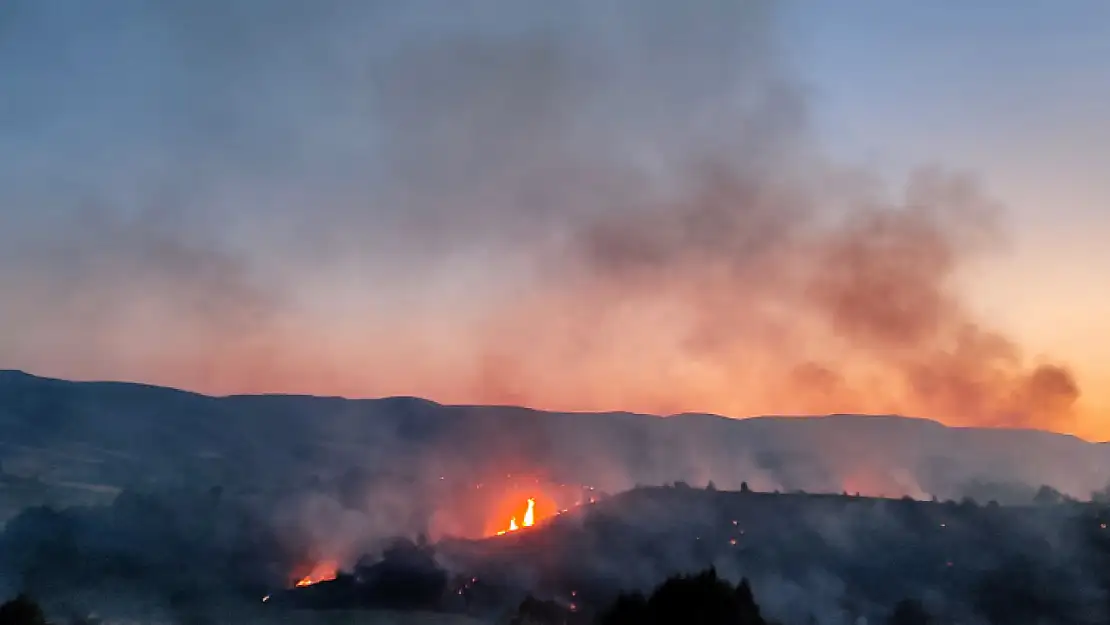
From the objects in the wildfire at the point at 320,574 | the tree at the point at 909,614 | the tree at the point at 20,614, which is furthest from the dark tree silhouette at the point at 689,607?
the wildfire at the point at 320,574

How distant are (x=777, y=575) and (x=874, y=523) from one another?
1844 centimetres

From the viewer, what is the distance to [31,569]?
320 ft

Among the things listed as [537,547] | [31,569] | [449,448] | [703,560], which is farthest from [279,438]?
[703,560]

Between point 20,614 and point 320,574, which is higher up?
point 20,614

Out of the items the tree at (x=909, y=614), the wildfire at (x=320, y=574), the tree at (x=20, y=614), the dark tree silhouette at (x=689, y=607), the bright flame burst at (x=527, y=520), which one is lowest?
the wildfire at (x=320, y=574)

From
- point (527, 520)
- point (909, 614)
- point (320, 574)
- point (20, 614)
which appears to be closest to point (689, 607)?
point (20, 614)

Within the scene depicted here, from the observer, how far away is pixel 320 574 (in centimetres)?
10525

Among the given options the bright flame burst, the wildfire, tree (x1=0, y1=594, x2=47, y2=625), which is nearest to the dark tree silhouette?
tree (x1=0, y1=594, x2=47, y2=625)

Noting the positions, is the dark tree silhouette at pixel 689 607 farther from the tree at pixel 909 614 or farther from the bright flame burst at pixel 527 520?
the bright flame burst at pixel 527 520

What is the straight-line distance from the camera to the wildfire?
330ft

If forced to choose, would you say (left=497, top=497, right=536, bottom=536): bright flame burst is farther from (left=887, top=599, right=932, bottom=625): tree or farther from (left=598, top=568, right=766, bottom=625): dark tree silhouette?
(left=598, top=568, right=766, bottom=625): dark tree silhouette

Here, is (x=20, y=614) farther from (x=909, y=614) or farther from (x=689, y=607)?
(x=909, y=614)

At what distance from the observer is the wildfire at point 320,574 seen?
10070cm

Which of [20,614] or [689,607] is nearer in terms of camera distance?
[689,607]
